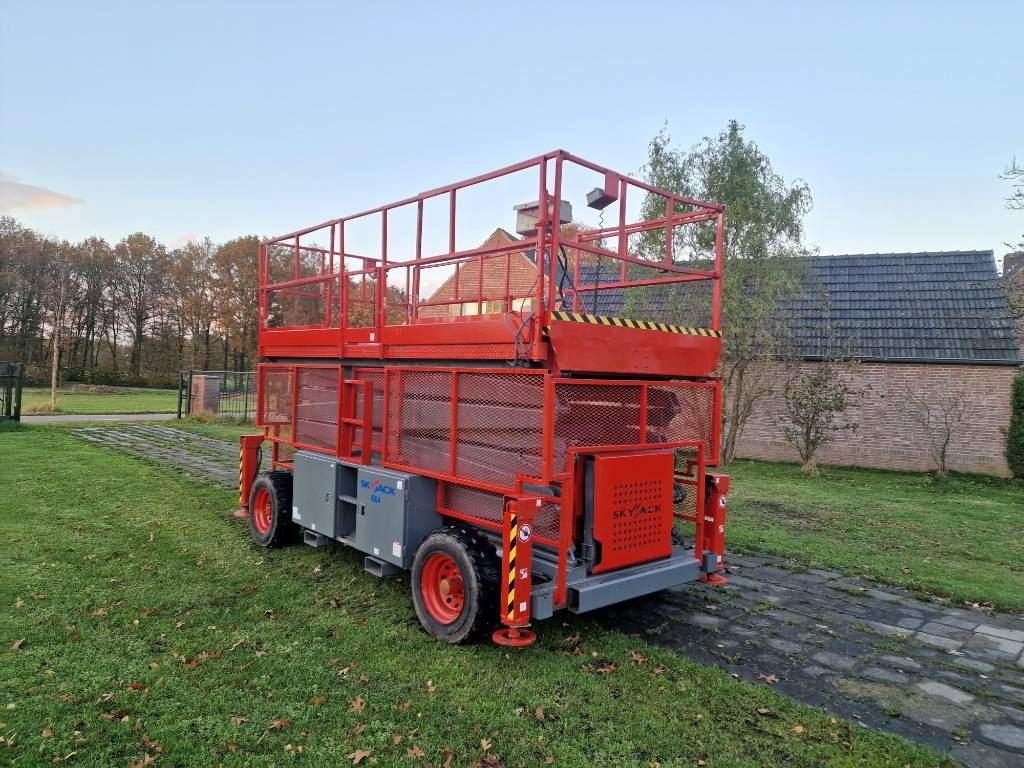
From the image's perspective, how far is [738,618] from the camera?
5391 millimetres

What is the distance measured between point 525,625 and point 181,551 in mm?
4481

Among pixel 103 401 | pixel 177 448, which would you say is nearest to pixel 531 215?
pixel 177 448

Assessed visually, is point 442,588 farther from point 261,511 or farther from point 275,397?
point 275,397

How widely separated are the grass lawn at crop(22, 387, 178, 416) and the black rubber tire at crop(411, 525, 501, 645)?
24.2m

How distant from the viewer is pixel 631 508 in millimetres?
4973

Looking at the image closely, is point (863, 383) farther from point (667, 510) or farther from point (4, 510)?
point (4, 510)

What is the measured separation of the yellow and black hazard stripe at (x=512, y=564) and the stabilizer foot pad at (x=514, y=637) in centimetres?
14

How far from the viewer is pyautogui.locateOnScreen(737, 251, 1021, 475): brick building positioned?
566 inches

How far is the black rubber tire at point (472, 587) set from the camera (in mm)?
4508

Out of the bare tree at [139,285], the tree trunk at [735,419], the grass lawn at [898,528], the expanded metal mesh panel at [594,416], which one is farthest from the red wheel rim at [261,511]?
the bare tree at [139,285]

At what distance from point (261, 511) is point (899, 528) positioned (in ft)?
27.1

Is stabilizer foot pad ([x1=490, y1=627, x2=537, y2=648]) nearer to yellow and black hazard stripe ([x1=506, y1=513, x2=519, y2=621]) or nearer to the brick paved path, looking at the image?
yellow and black hazard stripe ([x1=506, y1=513, x2=519, y2=621])

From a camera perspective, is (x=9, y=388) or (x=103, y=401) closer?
(x=9, y=388)

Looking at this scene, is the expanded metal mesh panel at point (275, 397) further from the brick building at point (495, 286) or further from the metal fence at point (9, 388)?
the metal fence at point (9, 388)
